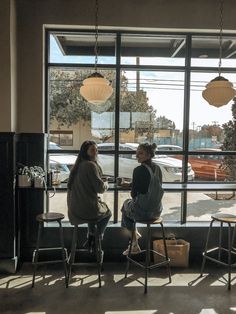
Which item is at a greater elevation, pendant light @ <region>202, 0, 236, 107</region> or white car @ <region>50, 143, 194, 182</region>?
pendant light @ <region>202, 0, 236, 107</region>

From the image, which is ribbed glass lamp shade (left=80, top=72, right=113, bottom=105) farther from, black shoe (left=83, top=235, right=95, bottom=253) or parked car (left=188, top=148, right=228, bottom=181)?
parked car (left=188, top=148, right=228, bottom=181)

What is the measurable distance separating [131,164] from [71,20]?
5.98 ft

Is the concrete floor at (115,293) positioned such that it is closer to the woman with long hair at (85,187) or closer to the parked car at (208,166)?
the woman with long hair at (85,187)

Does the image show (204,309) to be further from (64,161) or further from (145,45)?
(145,45)

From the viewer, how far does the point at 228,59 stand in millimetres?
4562

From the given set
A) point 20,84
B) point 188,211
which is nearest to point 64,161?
point 20,84

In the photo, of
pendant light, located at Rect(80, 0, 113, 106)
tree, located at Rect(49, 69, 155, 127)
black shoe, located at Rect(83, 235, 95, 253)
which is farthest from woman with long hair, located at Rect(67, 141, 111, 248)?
tree, located at Rect(49, 69, 155, 127)

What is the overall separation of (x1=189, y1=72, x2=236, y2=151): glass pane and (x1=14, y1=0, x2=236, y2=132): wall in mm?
641

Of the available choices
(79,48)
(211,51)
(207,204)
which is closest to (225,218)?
(207,204)

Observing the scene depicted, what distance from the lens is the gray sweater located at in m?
3.55

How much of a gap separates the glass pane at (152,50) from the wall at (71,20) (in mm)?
210

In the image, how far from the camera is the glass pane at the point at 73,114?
4461 millimetres

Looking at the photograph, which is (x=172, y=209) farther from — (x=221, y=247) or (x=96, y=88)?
(x=96, y=88)

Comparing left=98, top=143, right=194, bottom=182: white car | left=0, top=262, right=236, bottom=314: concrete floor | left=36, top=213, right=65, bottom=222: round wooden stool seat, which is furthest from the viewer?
left=98, top=143, right=194, bottom=182: white car
